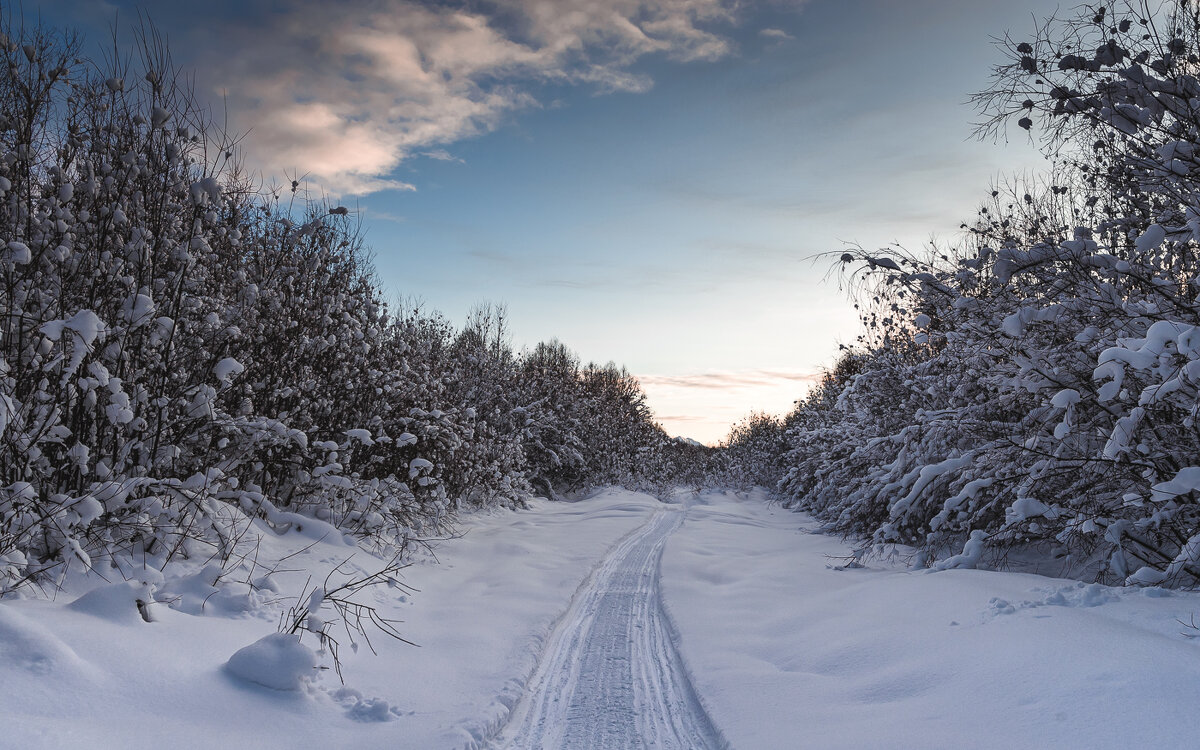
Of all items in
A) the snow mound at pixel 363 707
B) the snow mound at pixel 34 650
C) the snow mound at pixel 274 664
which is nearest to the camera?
the snow mound at pixel 34 650

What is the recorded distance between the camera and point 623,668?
5.45m

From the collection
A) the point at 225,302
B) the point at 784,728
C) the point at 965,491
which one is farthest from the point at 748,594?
the point at 225,302

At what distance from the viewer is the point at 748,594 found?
837 centimetres

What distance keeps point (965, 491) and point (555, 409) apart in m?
20.9

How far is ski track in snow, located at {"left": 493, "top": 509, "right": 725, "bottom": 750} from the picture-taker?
407 cm

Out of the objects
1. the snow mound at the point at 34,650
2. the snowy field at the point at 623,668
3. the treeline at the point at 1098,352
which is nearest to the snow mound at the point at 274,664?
the snowy field at the point at 623,668

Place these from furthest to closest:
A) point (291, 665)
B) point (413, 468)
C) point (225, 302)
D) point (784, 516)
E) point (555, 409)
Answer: point (555, 409)
point (784, 516)
point (413, 468)
point (225, 302)
point (291, 665)

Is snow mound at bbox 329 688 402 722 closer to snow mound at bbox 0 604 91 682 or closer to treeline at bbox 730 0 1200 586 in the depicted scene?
snow mound at bbox 0 604 91 682

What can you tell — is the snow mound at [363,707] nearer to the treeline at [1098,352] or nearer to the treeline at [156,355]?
the treeline at [156,355]

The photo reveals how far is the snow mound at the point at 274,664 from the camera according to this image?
4.02m

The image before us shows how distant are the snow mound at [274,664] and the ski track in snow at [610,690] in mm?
1364

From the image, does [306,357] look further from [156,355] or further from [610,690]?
[610,690]

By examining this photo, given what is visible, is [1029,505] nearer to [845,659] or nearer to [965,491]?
[965,491]

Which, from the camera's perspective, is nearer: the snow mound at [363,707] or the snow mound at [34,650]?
the snow mound at [34,650]
